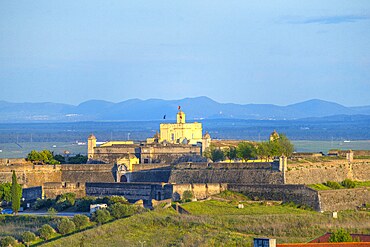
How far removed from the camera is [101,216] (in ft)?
188

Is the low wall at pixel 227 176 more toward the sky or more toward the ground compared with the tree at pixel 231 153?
more toward the ground

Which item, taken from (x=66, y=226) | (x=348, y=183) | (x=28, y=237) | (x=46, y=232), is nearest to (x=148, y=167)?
(x=348, y=183)

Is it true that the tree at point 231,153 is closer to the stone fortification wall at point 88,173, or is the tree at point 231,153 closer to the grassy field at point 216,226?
the stone fortification wall at point 88,173

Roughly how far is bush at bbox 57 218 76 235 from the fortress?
418 inches

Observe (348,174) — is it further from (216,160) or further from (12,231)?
(12,231)

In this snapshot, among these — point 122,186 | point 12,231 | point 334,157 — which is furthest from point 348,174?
point 12,231

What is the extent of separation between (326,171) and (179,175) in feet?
30.1

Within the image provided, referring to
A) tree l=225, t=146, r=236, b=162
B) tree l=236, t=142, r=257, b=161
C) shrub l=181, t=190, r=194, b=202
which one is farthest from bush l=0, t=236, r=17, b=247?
tree l=225, t=146, r=236, b=162

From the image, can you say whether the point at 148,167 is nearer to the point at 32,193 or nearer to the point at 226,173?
the point at 226,173

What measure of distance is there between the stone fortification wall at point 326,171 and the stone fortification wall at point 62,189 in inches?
512

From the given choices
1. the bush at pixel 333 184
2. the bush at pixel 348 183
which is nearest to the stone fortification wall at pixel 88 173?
the bush at pixel 333 184

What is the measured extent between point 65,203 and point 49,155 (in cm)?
1628

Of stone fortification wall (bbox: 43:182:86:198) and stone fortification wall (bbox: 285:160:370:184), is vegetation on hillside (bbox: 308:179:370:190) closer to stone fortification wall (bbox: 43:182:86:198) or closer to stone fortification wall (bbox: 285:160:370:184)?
stone fortification wall (bbox: 285:160:370:184)

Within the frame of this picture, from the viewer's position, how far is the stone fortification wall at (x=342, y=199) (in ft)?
207
